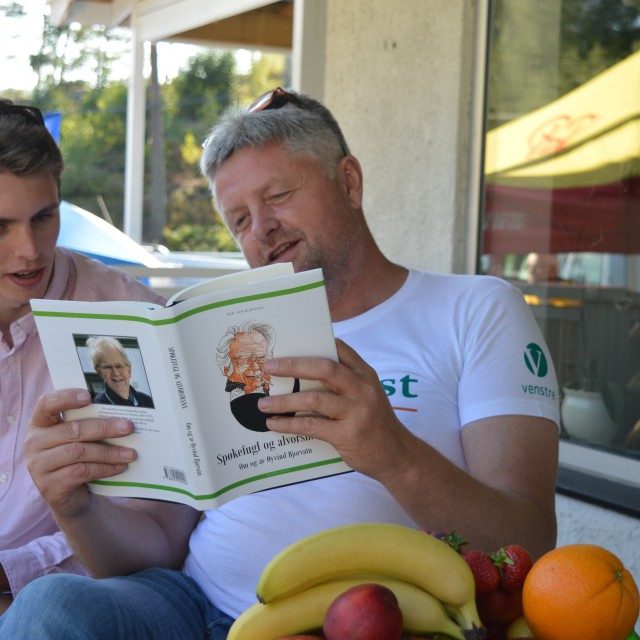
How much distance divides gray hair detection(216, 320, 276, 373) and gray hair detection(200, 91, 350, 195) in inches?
38.3

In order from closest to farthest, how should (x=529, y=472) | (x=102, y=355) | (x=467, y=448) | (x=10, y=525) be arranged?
(x=102, y=355)
(x=529, y=472)
(x=467, y=448)
(x=10, y=525)

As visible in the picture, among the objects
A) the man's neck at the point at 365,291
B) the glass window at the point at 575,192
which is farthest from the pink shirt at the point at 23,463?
the glass window at the point at 575,192

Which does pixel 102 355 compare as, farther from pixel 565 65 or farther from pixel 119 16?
pixel 119 16

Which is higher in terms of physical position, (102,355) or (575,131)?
(575,131)

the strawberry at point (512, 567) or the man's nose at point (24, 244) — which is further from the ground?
the man's nose at point (24, 244)

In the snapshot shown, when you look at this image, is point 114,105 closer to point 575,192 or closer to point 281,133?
point 575,192

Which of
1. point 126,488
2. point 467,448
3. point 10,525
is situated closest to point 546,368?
point 467,448

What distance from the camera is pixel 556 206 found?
4.11 metres

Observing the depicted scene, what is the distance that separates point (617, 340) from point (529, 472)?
2061 millimetres

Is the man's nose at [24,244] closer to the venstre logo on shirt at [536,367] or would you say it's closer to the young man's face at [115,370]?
the young man's face at [115,370]

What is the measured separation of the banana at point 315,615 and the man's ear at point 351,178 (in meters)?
1.47

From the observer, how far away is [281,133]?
2.44m

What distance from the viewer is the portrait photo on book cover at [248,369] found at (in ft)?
5.21

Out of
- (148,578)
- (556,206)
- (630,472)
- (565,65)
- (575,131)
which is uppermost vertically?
(565,65)
